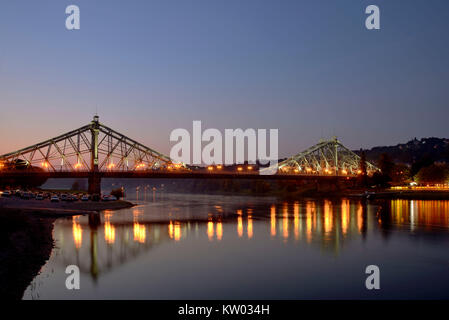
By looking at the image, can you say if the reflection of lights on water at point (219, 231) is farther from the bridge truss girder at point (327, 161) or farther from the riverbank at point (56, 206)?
the bridge truss girder at point (327, 161)

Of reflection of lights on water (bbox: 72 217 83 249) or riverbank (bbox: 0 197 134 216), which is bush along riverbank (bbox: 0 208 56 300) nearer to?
reflection of lights on water (bbox: 72 217 83 249)

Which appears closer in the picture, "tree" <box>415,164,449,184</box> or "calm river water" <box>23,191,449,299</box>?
"calm river water" <box>23,191,449,299</box>

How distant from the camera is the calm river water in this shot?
797 inches

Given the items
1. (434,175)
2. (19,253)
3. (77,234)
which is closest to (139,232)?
(77,234)

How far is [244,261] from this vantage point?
27875 mm

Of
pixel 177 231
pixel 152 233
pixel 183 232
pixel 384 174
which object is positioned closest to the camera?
pixel 152 233

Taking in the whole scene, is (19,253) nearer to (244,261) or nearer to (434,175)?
(244,261)

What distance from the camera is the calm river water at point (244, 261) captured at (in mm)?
20250

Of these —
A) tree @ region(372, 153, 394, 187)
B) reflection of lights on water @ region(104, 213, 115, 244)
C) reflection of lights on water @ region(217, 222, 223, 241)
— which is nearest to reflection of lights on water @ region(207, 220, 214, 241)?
reflection of lights on water @ region(217, 222, 223, 241)
